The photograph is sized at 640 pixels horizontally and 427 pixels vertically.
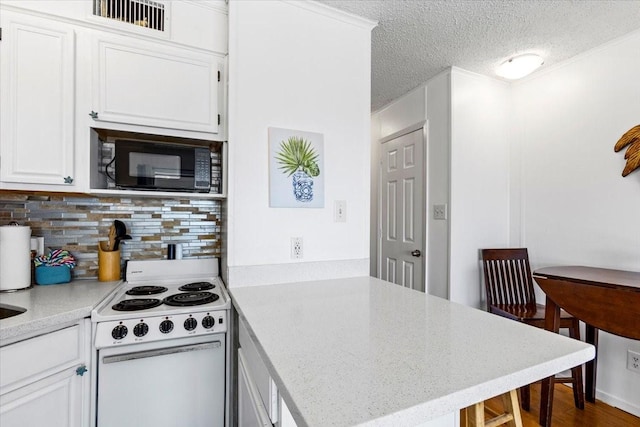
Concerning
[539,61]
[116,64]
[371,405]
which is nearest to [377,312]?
[371,405]

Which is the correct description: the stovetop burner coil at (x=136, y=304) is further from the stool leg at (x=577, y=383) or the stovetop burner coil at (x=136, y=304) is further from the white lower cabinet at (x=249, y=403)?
the stool leg at (x=577, y=383)

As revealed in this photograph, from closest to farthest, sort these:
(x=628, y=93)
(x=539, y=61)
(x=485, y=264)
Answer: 1. (x=628, y=93)
2. (x=539, y=61)
3. (x=485, y=264)

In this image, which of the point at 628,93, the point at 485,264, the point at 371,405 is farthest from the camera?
the point at 485,264

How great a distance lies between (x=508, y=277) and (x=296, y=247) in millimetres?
1846

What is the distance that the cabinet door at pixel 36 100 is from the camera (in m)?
1.40

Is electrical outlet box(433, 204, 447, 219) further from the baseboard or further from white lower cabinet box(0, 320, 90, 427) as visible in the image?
white lower cabinet box(0, 320, 90, 427)

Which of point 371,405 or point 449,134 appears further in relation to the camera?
point 449,134

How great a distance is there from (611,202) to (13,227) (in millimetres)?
3561

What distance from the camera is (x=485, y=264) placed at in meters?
2.45

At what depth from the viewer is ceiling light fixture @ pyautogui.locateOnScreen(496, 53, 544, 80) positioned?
2.22 meters

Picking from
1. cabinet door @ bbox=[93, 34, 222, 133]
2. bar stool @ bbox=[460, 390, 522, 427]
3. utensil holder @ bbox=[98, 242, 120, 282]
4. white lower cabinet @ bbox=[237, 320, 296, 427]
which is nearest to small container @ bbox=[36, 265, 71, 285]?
utensil holder @ bbox=[98, 242, 120, 282]


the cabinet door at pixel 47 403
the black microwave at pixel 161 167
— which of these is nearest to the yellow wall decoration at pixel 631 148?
the black microwave at pixel 161 167

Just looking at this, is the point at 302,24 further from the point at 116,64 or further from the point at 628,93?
the point at 628,93

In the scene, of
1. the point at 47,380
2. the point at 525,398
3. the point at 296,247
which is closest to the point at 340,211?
the point at 296,247
